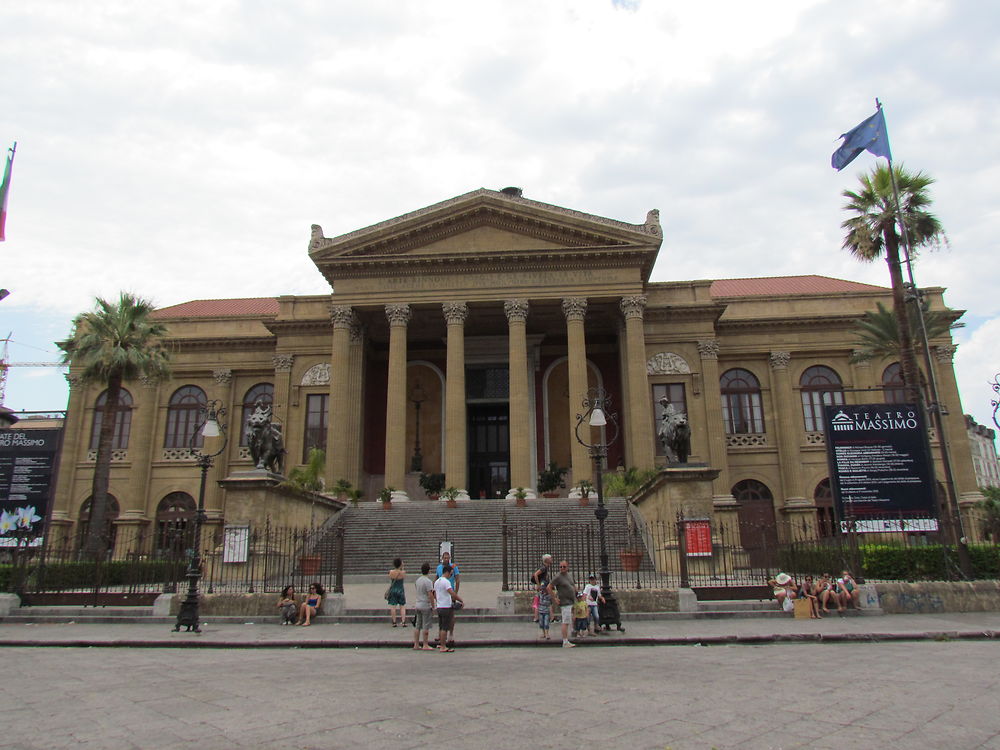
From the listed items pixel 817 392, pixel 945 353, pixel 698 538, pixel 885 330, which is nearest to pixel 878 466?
pixel 698 538

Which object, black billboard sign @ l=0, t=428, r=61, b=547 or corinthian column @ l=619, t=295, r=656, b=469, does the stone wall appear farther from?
black billboard sign @ l=0, t=428, r=61, b=547

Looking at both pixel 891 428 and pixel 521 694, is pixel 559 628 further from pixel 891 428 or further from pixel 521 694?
pixel 891 428

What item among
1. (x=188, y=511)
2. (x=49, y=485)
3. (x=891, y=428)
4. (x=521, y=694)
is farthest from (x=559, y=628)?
(x=188, y=511)

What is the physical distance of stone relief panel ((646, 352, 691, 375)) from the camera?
33.8 meters

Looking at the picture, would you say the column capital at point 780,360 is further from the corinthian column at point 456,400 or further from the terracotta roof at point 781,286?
the corinthian column at point 456,400

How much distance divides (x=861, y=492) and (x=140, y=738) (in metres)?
17.7

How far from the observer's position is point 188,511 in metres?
34.8

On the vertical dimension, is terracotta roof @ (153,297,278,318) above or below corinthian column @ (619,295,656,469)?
above

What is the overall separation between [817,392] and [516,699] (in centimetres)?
3158

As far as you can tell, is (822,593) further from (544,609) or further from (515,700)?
(515,700)

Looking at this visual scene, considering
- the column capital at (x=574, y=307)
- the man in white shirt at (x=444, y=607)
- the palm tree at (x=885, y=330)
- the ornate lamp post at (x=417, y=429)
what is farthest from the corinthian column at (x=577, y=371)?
the man in white shirt at (x=444, y=607)

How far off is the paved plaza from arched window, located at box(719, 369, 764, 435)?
935 inches

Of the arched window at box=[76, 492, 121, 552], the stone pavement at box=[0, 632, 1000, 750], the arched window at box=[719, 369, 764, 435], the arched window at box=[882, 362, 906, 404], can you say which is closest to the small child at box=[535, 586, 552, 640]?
the stone pavement at box=[0, 632, 1000, 750]

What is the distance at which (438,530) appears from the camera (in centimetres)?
2497
